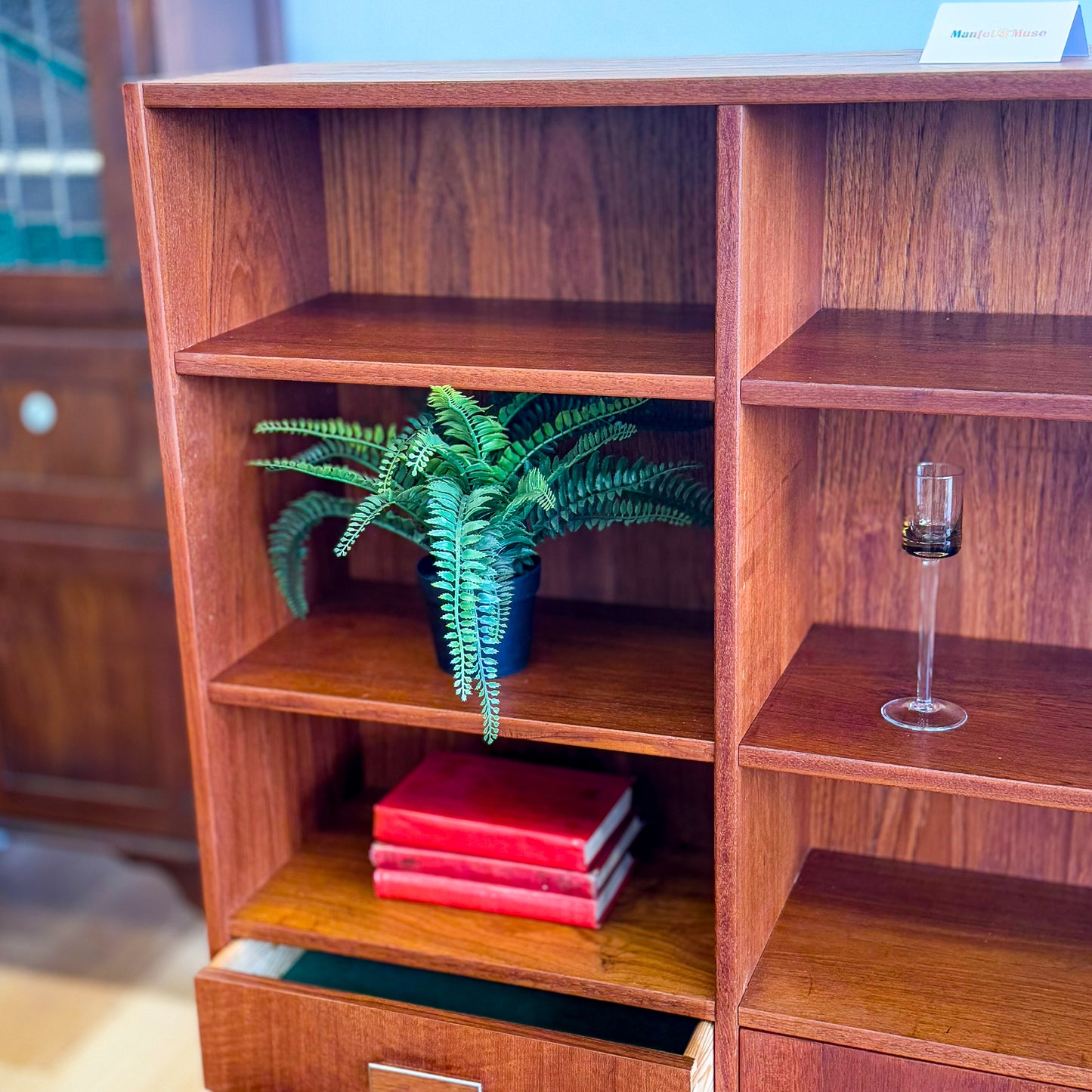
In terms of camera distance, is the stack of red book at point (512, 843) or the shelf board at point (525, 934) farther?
the stack of red book at point (512, 843)

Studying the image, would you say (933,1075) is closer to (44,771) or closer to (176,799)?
(176,799)

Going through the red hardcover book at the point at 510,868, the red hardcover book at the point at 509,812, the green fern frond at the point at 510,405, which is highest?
the green fern frond at the point at 510,405

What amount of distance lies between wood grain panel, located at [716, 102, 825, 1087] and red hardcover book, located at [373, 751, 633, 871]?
21 cm

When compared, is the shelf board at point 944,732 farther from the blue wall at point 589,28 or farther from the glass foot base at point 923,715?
the blue wall at point 589,28

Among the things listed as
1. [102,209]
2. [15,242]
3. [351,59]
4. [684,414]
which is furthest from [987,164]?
[15,242]

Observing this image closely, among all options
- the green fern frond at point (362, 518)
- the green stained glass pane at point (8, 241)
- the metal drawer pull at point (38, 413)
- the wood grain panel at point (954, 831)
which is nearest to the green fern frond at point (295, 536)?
the green fern frond at point (362, 518)

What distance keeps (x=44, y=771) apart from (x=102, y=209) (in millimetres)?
1040

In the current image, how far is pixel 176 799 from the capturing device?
2.51 metres

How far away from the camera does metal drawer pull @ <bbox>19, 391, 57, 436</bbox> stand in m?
2.37

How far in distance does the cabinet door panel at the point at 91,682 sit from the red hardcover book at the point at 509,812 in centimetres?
88

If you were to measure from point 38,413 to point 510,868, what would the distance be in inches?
50.4

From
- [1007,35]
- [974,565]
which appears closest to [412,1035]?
[974,565]

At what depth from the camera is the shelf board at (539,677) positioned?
1.41 metres

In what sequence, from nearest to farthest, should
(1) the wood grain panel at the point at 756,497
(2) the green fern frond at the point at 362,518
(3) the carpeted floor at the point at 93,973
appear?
1. (1) the wood grain panel at the point at 756,497
2. (2) the green fern frond at the point at 362,518
3. (3) the carpeted floor at the point at 93,973
